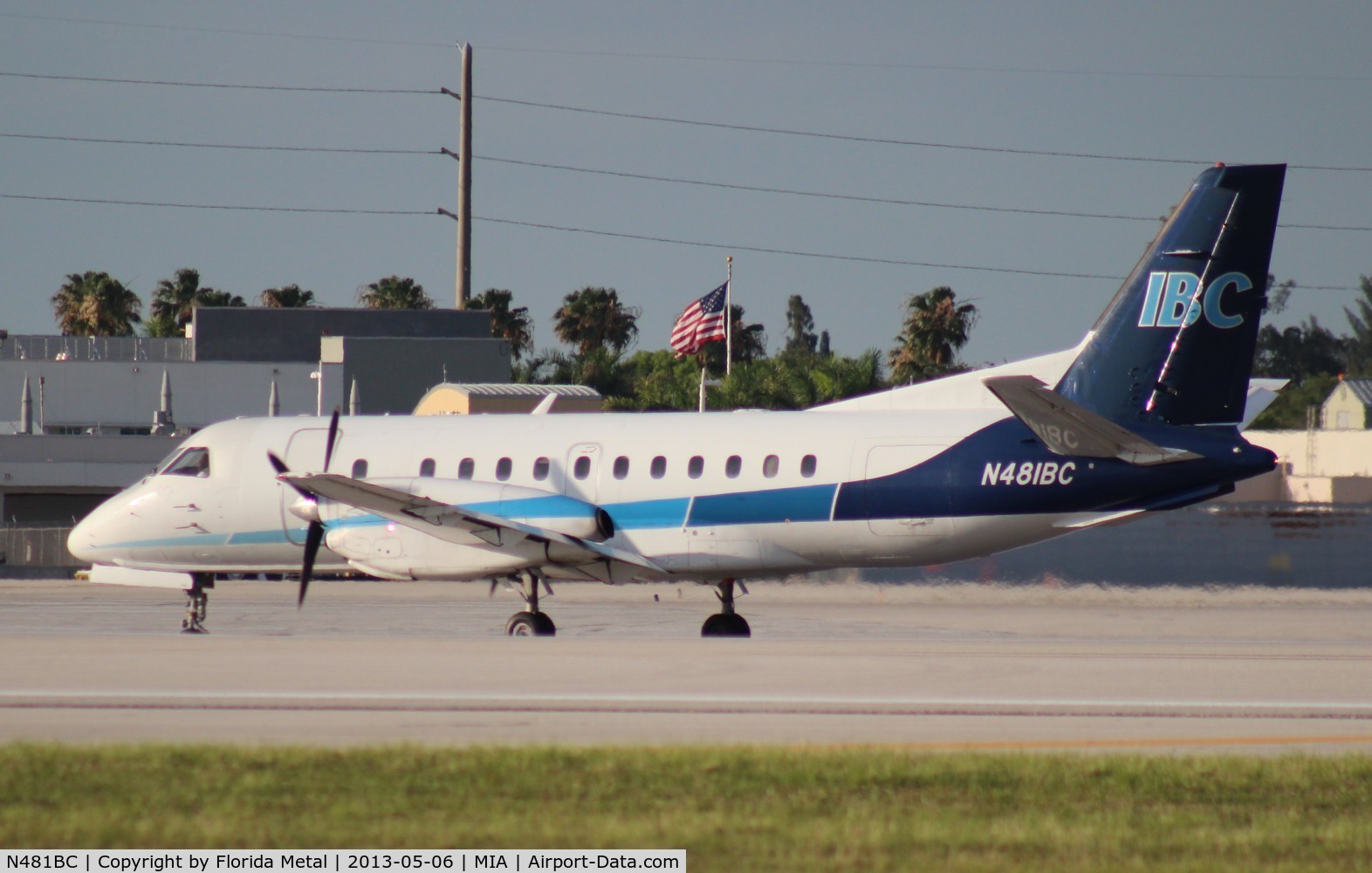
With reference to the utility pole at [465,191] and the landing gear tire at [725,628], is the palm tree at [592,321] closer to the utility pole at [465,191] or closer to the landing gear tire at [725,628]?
the utility pole at [465,191]

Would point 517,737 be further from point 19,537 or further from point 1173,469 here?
point 19,537

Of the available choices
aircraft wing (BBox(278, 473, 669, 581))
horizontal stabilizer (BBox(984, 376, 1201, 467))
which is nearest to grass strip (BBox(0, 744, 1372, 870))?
horizontal stabilizer (BBox(984, 376, 1201, 467))

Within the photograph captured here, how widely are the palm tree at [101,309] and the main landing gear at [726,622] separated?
7268cm

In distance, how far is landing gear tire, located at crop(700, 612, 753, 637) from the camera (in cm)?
2262

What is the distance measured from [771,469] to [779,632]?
15.5 feet

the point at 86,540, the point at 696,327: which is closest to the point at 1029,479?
the point at 86,540

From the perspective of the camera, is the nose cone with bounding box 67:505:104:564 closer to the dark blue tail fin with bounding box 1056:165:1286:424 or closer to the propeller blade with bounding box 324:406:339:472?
the propeller blade with bounding box 324:406:339:472

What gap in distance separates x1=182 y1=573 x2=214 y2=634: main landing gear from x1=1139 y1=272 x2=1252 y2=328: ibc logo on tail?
Answer: 541 inches

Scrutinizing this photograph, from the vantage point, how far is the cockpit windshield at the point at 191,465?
24.4 meters

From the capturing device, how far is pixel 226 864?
7844 millimetres

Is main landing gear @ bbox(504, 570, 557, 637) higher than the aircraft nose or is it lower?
lower

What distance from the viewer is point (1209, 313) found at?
20.6 metres

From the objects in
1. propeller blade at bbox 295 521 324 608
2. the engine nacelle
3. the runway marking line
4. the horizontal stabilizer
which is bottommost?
the runway marking line
